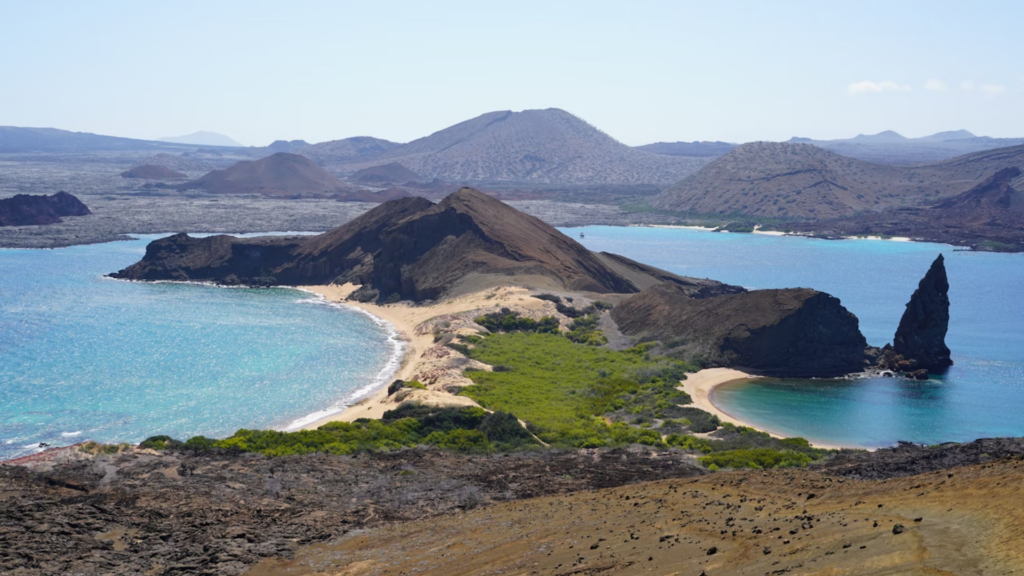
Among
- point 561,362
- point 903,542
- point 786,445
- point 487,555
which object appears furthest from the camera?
point 561,362

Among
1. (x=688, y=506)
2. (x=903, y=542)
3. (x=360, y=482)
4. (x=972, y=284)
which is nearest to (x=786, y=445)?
(x=688, y=506)

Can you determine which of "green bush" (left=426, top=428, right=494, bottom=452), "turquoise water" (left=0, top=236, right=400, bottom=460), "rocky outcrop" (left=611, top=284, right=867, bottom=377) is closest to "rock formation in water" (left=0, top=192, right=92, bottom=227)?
"turquoise water" (left=0, top=236, right=400, bottom=460)

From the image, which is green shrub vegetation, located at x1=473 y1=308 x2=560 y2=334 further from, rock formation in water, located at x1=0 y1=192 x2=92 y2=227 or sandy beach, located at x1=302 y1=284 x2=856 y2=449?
rock formation in water, located at x1=0 y1=192 x2=92 y2=227

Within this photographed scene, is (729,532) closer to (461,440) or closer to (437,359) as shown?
(461,440)

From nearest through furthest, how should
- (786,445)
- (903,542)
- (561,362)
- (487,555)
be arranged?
(903,542) < (487,555) < (786,445) < (561,362)

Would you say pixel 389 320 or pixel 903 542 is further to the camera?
pixel 389 320

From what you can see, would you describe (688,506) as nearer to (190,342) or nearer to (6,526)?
(6,526)

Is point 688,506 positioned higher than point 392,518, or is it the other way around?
point 688,506
